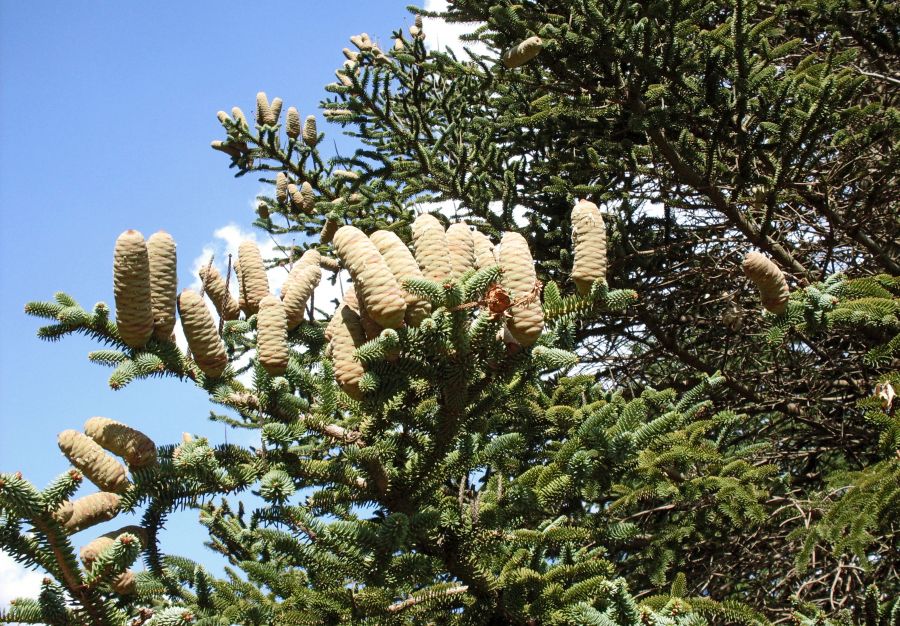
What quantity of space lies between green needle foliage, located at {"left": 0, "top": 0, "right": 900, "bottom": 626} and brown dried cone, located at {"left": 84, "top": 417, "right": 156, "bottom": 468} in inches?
1.7

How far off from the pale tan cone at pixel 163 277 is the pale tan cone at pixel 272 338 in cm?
27

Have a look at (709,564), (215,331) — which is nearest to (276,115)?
(215,331)

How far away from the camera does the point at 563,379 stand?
3.96m

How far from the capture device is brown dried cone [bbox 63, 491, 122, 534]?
2277mm

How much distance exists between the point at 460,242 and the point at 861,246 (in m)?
5.04

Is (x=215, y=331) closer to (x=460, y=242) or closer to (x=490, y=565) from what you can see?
(x=460, y=242)

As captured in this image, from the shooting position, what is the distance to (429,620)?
3098 mm

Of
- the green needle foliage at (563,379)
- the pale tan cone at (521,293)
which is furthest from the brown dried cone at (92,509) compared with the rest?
the pale tan cone at (521,293)

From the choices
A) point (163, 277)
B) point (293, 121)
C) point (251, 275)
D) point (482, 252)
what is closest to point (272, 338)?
point (163, 277)

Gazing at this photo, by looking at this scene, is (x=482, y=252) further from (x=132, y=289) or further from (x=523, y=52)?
(x=523, y=52)

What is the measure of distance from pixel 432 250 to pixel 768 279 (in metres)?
1.28

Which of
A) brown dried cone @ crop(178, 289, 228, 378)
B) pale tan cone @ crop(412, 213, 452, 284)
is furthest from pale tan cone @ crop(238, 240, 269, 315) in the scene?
pale tan cone @ crop(412, 213, 452, 284)

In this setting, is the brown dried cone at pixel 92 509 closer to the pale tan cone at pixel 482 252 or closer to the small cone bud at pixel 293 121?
the pale tan cone at pixel 482 252

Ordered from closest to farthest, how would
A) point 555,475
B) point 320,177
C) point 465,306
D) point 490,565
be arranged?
point 465,306 < point 555,475 < point 490,565 < point 320,177
